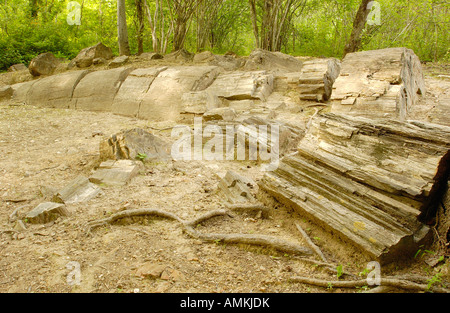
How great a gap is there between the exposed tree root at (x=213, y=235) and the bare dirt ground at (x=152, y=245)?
0.18 feet

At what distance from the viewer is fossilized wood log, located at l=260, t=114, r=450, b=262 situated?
2412 millimetres

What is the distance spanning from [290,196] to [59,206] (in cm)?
257

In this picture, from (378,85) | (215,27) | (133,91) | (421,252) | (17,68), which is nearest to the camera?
(421,252)

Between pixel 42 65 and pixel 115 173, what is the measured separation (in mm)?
9955

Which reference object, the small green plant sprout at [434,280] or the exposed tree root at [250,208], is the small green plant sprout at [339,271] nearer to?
the small green plant sprout at [434,280]

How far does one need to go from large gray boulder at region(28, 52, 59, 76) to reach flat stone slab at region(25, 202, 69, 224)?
10399 mm

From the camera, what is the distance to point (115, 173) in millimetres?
4219

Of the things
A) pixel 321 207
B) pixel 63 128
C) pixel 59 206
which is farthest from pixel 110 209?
pixel 63 128

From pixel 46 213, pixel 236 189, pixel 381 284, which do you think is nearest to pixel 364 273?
pixel 381 284

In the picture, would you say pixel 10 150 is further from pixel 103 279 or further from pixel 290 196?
pixel 290 196

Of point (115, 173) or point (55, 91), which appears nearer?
point (115, 173)

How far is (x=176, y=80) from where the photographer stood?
8664 millimetres

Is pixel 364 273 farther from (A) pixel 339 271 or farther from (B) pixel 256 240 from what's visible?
(B) pixel 256 240

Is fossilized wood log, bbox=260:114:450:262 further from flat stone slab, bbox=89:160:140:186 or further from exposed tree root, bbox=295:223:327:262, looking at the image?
flat stone slab, bbox=89:160:140:186
